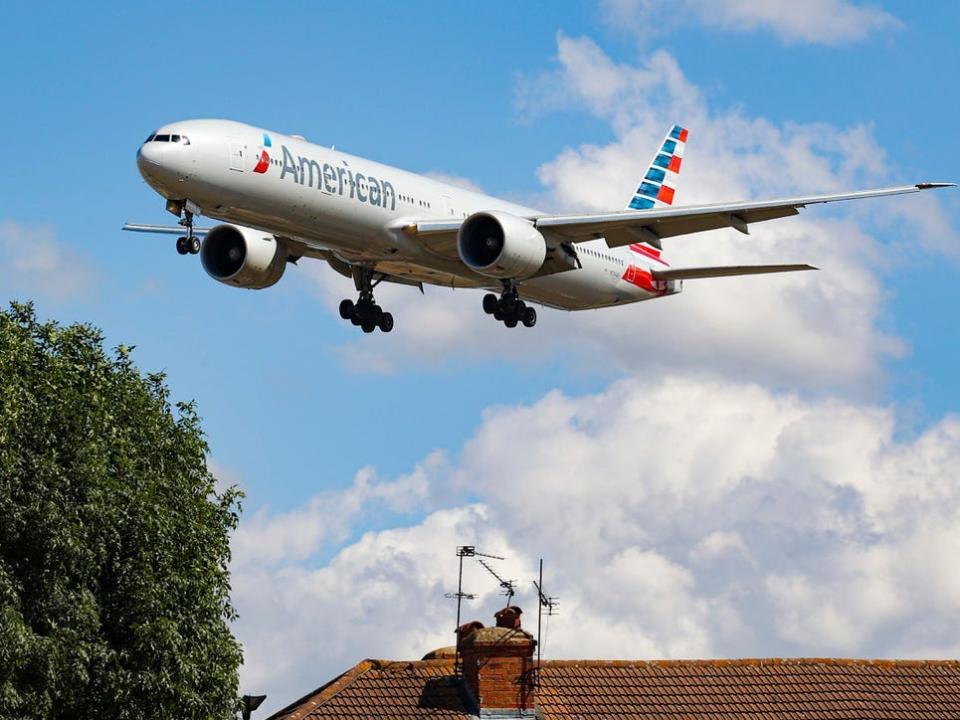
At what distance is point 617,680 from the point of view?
49656 millimetres

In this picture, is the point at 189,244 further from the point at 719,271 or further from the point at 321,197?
the point at 719,271

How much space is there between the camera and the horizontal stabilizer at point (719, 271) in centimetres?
5672

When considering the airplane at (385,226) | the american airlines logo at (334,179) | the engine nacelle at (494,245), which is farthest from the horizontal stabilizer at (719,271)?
the american airlines logo at (334,179)

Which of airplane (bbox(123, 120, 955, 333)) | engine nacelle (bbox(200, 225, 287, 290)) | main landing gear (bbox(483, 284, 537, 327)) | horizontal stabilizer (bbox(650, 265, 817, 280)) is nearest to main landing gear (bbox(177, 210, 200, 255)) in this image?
airplane (bbox(123, 120, 955, 333))

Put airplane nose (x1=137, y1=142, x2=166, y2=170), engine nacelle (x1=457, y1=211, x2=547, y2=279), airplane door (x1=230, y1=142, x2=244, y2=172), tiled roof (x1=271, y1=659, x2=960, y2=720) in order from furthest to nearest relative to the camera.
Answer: engine nacelle (x1=457, y1=211, x2=547, y2=279)
tiled roof (x1=271, y1=659, x2=960, y2=720)
airplane door (x1=230, y1=142, x2=244, y2=172)
airplane nose (x1=137, y1=142, x2=166, y2=170)

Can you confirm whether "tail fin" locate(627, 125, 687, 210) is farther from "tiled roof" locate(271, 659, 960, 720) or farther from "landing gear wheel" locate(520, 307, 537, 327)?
"tiled roof" locate(271, 659, 960, 720)

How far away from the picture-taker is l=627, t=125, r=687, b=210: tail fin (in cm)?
7188

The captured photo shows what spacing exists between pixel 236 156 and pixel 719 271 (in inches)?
725

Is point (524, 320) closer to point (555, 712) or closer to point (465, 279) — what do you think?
point (465, 279)

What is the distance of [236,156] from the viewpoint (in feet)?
153

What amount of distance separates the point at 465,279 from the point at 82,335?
485 inches

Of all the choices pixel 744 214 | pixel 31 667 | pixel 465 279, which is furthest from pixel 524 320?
pixel 31 667

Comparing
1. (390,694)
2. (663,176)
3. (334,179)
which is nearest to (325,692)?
(390,694)

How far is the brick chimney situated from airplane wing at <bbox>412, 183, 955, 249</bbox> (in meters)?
11.3
